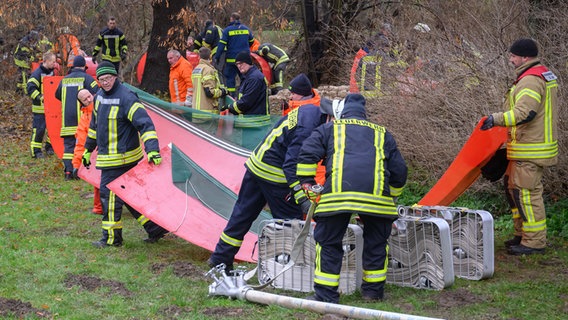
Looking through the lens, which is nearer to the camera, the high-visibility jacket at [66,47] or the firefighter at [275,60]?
the firefighter at [275,60]

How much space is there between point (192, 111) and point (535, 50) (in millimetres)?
4202

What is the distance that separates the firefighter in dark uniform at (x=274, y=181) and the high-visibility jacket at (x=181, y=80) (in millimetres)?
6944

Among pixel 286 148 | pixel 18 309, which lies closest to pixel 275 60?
pixel 286 148

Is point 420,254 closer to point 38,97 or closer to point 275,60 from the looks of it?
point 38,97

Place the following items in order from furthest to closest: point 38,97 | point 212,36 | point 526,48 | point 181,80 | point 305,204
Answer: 1. point 212,36
2. point 38,97
3. point 181,80
4. point 526,48
5. point 305,204

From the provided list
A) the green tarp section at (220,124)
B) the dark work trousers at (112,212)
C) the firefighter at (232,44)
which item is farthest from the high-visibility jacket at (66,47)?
the dark work trousers at (112,212)

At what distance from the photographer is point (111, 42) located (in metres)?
18.2

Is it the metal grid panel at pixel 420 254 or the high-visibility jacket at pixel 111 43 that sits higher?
the high-visibility jacket at pixel 111 43

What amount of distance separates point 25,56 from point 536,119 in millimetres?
14343

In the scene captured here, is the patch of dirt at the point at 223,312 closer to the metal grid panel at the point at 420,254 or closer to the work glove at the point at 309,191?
the work glove at the point at 309,191

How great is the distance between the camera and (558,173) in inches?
387

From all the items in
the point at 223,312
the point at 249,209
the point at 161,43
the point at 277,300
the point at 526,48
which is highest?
the point at 526,48

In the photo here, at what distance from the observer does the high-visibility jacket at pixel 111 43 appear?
1817 cm

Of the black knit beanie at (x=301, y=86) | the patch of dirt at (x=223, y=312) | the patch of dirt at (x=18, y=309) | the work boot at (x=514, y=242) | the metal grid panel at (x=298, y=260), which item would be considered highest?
the black knit beanie at (x=301, y=86)
